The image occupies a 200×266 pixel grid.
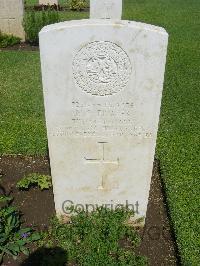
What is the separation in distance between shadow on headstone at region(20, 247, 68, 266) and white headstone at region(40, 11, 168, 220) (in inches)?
19.1

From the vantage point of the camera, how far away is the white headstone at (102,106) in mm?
3170

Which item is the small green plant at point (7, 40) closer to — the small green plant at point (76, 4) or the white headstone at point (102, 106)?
the small green plant at point (76, 4)

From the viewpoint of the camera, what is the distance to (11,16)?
36.7 ft

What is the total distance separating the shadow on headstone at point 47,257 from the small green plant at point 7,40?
836 cm

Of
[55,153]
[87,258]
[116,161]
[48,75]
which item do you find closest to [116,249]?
[87,258]

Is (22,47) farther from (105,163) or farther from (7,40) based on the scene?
(105,163)

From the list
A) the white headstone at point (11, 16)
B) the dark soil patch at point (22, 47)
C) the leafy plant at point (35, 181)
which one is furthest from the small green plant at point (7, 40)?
the leafy plant at point (35, 181)

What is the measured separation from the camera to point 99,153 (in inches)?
152

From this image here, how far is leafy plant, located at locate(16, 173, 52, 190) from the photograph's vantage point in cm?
481

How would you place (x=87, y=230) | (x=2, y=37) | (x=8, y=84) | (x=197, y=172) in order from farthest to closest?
(x=2, y=37) < (x=8, y=84) < (x=197, y=172) < (x=87, y=230)

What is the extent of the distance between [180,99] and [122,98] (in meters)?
4.61

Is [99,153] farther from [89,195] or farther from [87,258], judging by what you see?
[87,258]

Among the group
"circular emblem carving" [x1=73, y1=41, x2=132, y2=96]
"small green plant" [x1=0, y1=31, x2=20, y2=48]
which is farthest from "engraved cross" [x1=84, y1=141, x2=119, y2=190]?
"small green plant" [x1=0, y1=31, x2=20, y2=48]

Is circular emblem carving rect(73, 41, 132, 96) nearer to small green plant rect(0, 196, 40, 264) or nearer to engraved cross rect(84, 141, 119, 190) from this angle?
engraved cross rect(84, 141, 119, 190)
